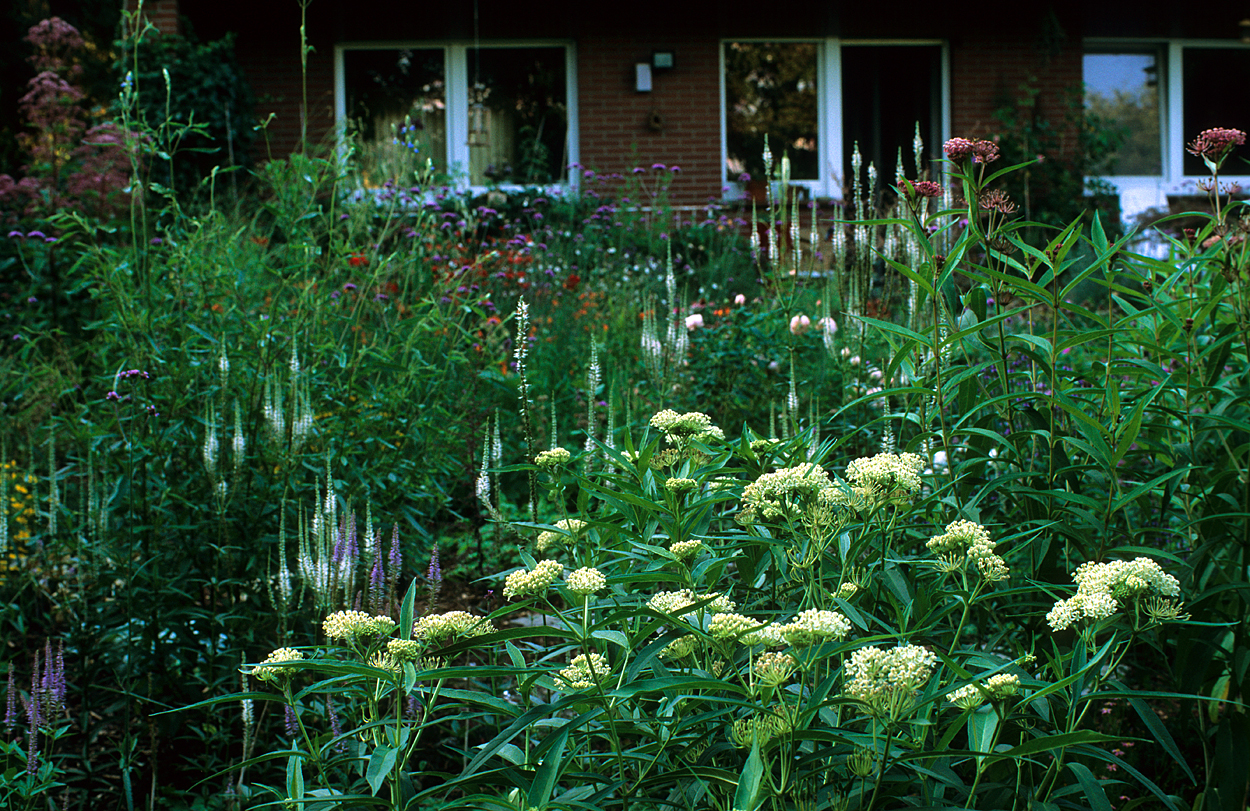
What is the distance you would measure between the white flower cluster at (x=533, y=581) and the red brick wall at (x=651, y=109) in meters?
8.70

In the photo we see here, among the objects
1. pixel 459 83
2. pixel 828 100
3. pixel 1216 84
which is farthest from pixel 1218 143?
pixel 1216 84

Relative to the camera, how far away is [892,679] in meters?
0.90

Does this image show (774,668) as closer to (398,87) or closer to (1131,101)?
(398,87)

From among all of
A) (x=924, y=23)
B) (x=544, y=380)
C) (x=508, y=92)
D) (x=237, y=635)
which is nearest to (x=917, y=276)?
(x=237, y=635)

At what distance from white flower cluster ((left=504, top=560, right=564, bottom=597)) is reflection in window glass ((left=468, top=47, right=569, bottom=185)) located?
903cm

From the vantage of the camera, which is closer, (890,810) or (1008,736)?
(890,810)

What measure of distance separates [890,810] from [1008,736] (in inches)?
13.2

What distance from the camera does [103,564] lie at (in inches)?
85.8

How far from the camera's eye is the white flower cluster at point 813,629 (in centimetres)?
93

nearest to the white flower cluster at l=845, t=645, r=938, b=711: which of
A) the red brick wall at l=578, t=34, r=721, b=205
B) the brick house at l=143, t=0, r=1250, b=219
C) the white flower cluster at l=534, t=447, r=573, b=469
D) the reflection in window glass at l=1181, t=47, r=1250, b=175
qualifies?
the white flower cluster at l=534, t=447, r=573, b=469

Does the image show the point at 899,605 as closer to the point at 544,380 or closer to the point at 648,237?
the point at 544,380

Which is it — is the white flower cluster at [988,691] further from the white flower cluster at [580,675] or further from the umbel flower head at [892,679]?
the white flower cluster at [580,675]

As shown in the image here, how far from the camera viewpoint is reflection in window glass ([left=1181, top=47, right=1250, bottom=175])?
1077 cm

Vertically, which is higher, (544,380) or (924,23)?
(924,23)
